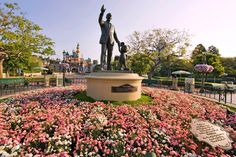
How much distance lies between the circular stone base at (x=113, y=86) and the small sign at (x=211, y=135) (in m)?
3.47

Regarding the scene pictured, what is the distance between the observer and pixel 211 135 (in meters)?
4.51

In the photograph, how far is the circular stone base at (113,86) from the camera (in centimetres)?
762

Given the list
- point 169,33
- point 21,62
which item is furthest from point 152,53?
point 21,62

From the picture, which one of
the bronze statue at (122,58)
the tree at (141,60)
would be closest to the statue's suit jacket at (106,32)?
the bronze statue at (122,58)

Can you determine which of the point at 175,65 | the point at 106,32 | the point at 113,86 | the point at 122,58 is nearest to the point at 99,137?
the point at 113,86

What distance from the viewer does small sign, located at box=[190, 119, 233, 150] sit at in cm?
428

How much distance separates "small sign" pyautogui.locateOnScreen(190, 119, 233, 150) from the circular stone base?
3.47 metres

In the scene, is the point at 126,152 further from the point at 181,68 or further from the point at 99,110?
the point at 181,68

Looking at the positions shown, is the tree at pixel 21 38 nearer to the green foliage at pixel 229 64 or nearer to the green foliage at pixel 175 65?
the green foliage at pixel 175 65

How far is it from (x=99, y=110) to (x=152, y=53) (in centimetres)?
2254

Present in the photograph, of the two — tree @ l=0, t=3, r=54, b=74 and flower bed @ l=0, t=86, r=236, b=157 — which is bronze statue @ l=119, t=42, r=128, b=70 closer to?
flower bed @ l=0, t=86, r=236, b=157

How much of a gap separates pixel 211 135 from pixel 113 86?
4.35m

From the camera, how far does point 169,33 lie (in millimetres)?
27828

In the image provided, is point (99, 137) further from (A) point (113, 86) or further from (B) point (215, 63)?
(B) point (215, 63)
